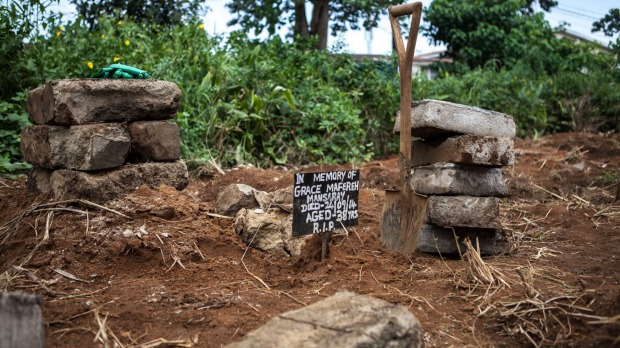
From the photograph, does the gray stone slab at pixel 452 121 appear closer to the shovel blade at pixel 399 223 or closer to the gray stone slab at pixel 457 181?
the gray stone slab at pixel 457 181

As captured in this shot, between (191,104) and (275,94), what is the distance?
116cm

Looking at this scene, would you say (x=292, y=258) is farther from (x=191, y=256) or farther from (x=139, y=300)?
(x=139, y=300)

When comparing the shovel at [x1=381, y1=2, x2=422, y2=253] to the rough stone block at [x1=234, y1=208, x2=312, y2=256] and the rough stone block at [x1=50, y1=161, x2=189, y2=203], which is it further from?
the rough stone block at [x1=50, y1=161, x2=189, y2=203]

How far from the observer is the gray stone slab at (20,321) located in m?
2.48

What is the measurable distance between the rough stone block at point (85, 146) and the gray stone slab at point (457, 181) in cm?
217

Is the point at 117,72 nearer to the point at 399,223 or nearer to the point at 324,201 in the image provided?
the point at 324,201

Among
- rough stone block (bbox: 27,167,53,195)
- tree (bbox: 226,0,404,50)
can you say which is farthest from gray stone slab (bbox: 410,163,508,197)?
tree (bbox: 226,0,404,50)

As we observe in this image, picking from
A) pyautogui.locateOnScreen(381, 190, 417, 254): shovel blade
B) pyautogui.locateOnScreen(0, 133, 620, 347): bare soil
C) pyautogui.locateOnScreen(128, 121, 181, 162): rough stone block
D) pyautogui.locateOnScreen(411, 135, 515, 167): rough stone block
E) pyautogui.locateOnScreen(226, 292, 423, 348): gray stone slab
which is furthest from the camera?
pyautogui.locateOnScreen(128, 121, 181, 162): rough stone block

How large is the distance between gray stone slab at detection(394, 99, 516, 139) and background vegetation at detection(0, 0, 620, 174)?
135 inches

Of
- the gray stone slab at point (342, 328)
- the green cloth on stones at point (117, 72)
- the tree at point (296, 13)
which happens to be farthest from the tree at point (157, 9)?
the gray stone slab at point (342, 328)

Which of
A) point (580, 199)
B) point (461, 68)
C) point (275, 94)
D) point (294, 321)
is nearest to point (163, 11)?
point (275, 94)

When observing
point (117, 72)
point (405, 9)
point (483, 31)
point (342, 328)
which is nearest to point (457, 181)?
point (405, 9)

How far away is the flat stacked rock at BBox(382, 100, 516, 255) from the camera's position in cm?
467

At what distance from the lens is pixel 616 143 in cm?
1017
